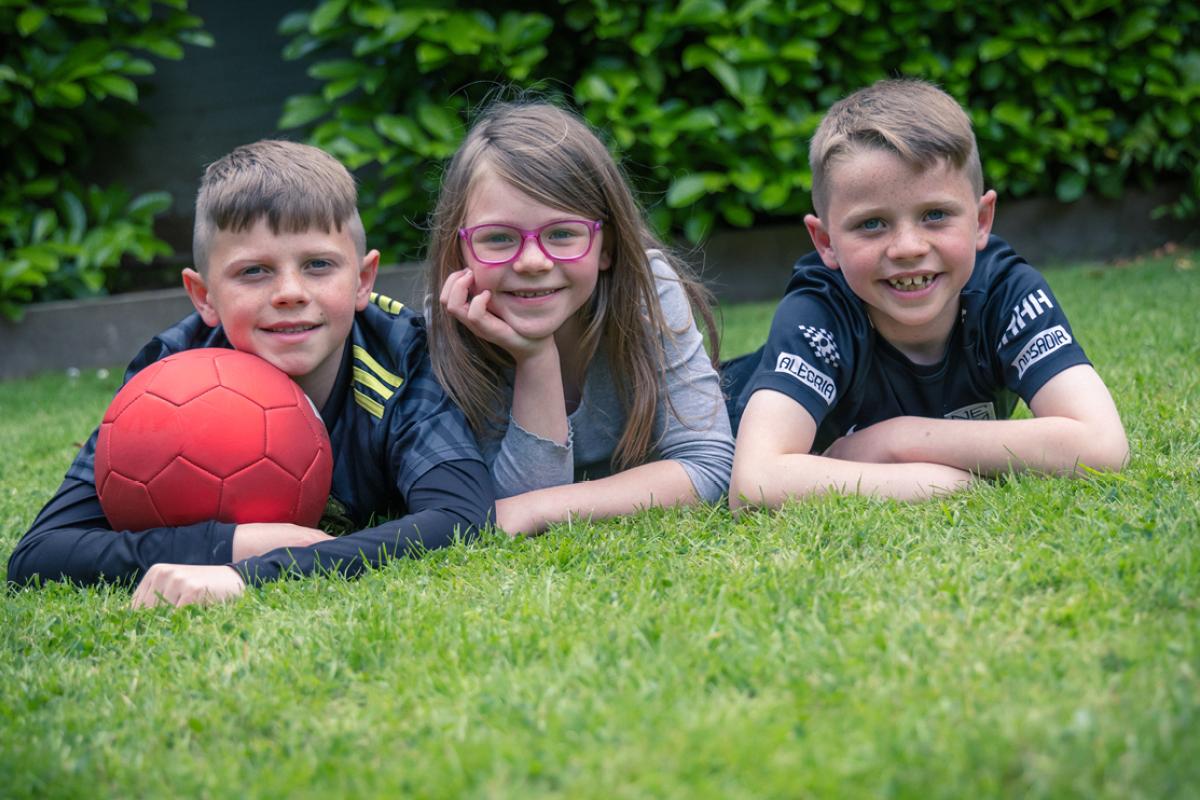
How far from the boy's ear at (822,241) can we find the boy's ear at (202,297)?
1624mm

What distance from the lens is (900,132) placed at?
2.95 metres

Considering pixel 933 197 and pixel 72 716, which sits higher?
pixel 933 197

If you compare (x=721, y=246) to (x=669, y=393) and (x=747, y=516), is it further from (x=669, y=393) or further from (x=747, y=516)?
(x=747, y=516)

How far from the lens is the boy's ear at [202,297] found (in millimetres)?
3123

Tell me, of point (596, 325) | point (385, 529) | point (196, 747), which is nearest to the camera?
point (196, 747)

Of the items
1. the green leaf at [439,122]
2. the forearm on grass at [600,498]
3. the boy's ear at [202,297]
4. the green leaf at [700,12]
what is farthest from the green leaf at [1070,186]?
the boy's ear at [202,297]

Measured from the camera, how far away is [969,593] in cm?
204

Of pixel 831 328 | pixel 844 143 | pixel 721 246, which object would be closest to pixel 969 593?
pixel 831 328

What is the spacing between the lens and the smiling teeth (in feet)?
9.80

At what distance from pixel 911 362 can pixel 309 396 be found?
1.65 metres

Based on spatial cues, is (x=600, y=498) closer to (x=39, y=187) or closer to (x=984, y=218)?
(x=984, y=218)

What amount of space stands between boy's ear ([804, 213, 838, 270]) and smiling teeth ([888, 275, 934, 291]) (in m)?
0.22

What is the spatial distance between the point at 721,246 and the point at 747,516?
511 centimetres

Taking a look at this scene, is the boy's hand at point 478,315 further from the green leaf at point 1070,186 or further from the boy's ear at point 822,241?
the green leaf at point 1070,186
